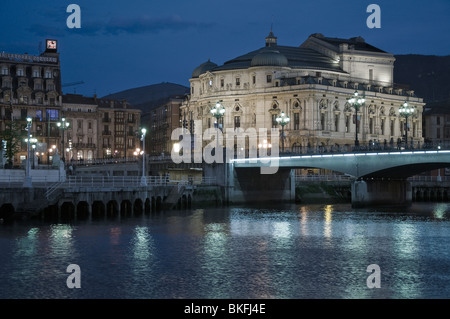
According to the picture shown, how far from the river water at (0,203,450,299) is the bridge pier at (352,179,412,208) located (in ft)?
79.4

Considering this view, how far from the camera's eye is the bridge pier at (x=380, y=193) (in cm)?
9588

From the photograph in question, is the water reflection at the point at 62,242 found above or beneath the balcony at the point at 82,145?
beneath

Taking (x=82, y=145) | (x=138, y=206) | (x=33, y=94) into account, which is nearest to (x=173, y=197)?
(x=138, y=206)

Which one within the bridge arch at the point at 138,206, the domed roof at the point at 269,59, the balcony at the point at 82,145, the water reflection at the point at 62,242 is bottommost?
the water reflection at the point at 62,242

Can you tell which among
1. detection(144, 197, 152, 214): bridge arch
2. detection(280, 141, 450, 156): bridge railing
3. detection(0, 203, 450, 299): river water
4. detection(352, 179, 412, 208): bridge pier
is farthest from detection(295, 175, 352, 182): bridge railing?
detection(0, 203, 450, 299): river water

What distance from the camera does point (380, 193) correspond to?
101 metres

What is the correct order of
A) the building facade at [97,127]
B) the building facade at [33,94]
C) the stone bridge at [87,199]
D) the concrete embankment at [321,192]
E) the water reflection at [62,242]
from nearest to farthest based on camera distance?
the water reflection at [62,242] < the stone bridge at [87,199] < the concrete embankment at [321,192] < the building facade at [33,94] < the building facade at [97,127]

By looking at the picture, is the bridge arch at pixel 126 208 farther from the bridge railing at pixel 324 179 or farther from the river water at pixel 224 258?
the bridge railing at pixel 324 179

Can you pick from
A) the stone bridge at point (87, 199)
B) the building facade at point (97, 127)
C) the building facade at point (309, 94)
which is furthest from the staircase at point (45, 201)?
the building facade at point (97, 127)

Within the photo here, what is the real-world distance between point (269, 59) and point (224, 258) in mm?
128258

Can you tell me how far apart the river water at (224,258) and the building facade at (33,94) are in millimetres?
92024

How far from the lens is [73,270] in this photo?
3962 centimetres
